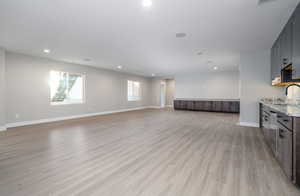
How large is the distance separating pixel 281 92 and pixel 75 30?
19.5ft

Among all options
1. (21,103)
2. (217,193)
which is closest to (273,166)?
(217,193)

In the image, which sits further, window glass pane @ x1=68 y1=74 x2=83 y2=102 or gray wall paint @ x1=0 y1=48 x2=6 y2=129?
window glass pane @ x1=68 y1=74 x2=83 y2=102

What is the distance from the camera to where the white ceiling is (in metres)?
2.32

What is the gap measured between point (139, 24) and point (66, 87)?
536cm

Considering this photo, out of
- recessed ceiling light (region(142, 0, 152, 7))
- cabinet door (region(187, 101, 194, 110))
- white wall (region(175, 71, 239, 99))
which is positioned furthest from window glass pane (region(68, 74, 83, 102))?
cabinet door (region(187, 101, 194, 110))

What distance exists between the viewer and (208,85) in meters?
9.73

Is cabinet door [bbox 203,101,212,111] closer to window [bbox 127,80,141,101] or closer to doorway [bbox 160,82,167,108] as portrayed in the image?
doorway [bbox 160,82,167,108]

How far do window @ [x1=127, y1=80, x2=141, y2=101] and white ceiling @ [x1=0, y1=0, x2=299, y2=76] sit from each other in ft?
19.0

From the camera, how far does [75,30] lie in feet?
10.7

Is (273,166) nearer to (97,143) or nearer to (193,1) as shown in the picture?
(193,1)

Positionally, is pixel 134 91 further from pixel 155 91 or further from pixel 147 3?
pixel 147 3

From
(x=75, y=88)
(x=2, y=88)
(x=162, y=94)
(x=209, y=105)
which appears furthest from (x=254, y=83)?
(x=2, y=88)

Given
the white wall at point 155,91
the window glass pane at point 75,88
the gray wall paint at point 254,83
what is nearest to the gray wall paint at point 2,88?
the window glass pane at point 75,88

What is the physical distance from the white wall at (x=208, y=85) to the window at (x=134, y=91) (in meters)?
Result: 2.86
